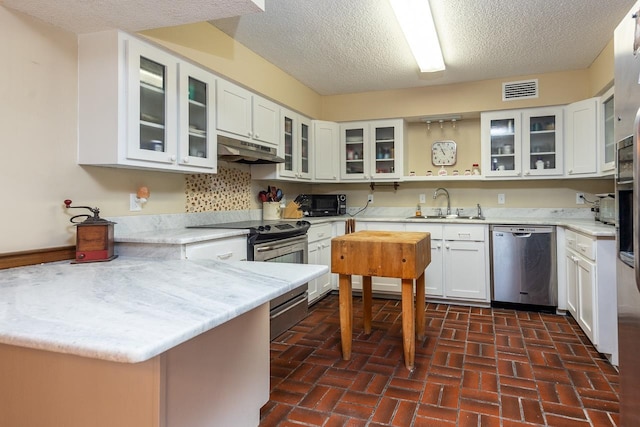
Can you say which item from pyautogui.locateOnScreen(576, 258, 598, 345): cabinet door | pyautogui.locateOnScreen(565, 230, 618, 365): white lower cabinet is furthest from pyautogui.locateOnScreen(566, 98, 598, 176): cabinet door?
pyautogui.locateOnScreen(576, 258, 598, 345): cabinet door

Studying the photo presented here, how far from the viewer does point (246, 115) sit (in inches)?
130

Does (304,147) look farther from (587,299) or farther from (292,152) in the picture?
(587,299)

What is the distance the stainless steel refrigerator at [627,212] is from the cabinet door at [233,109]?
2.47 metres

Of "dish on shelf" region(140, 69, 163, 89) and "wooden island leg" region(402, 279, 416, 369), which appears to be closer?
"dish on shelf" region(140, 69, 163, 89)

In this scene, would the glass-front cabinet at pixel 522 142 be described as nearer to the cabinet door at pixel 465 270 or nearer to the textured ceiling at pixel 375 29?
the textured ceiling at pixel 375 29

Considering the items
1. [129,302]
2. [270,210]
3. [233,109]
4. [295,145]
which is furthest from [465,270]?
[129,302]

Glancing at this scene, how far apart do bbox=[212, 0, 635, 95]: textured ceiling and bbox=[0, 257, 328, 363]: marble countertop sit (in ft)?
6.79

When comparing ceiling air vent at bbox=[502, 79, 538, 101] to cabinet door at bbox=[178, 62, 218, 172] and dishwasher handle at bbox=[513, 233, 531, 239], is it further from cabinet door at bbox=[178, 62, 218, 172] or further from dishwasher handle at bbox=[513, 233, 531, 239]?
cabinet door at bbox=[178, 62, 218, 172]

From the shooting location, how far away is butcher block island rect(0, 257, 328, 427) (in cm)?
82

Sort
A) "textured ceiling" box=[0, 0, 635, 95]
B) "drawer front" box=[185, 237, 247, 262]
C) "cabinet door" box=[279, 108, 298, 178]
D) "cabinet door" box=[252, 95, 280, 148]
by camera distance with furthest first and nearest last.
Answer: "cabinet door" box=[279, 108, 298, 178]
"cabinet door" box=[252, 95, 280, 148]
"drawer front" box=[185, 237, 247, 262]
"textured ceiling" box=[0, 0, 635, 95]

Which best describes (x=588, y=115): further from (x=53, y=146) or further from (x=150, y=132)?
(x=53, y=146)

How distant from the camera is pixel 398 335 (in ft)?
10.1

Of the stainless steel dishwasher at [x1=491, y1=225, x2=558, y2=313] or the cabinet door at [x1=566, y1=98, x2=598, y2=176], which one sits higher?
the cabinet door at [x1=566, y1=98, x2=598, y2=176]

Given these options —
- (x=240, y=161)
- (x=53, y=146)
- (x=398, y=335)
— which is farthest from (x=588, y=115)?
(x=53, y=146)
